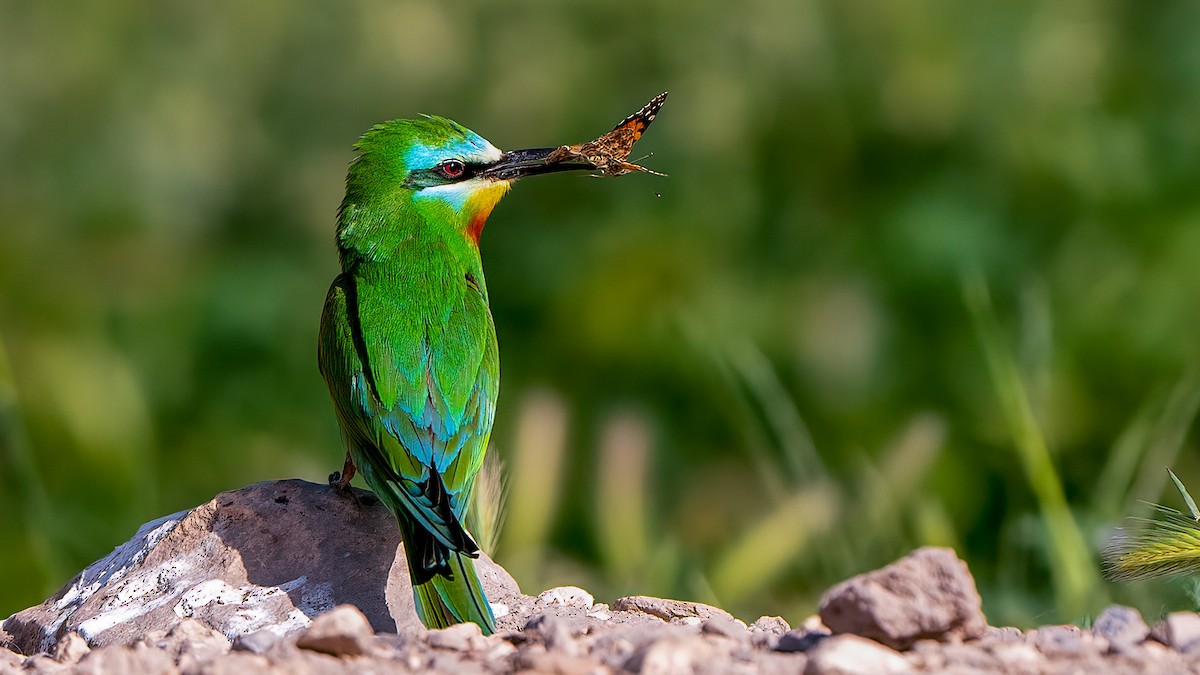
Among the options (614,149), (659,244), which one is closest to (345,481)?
(614,149)

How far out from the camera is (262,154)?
597cm

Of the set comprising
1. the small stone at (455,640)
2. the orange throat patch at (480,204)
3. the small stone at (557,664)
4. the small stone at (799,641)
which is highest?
the orange throat patch at (480,204)

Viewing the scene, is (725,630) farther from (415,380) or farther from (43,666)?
(415,380)

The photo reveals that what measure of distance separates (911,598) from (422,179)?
6.55 ft

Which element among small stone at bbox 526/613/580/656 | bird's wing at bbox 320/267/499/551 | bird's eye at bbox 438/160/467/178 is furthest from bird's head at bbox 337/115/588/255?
small stone at bbox 526/613/580/656

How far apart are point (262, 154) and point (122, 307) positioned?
0.67 meters

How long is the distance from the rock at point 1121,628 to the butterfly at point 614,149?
1788 millimetres

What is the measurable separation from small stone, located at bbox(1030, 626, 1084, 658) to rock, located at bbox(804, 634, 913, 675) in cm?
22

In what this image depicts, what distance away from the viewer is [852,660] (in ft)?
7.16

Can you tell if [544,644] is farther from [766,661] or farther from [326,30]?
[326,30]

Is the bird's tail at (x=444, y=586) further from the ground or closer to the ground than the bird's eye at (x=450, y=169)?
closer to the ground

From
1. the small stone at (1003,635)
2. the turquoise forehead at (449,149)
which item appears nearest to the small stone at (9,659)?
the small stone at (1003,635)

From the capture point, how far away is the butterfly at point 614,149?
4.11 m

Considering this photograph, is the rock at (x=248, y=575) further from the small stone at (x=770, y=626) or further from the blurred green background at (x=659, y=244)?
the blurred green background at (x=659, y=244)
